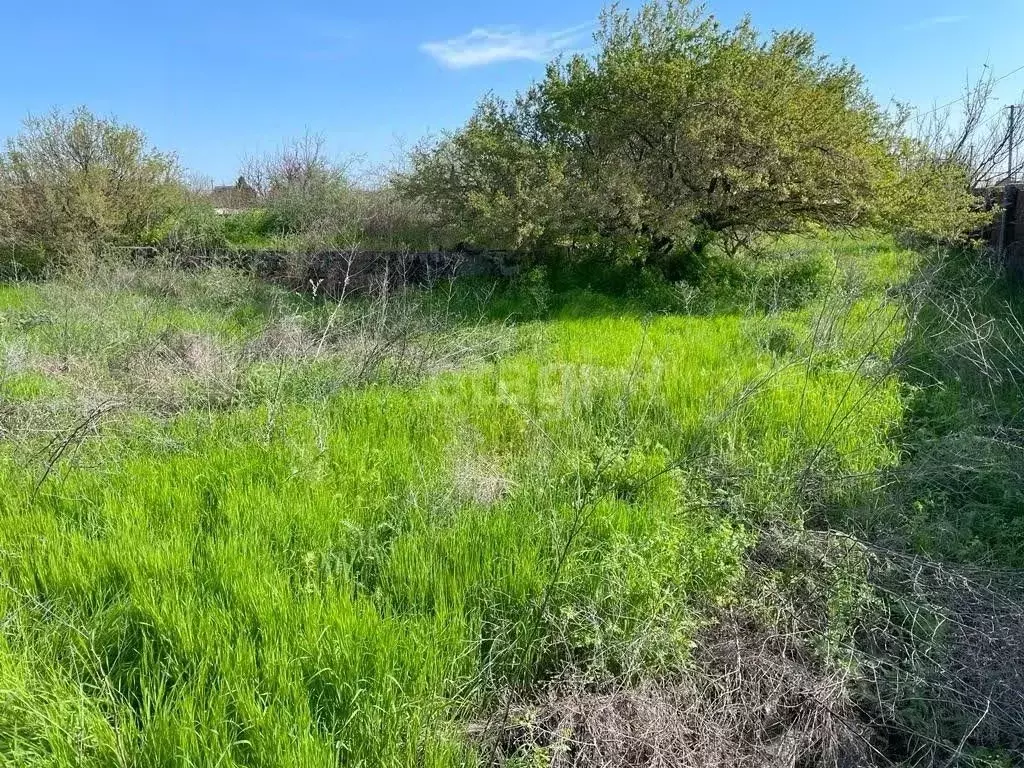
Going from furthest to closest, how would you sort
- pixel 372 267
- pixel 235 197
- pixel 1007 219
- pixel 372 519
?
pixel 235 197
pixel 372 267
pixel 1007 219
pixel 372 519

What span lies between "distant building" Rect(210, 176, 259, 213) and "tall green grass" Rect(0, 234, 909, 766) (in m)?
12.6

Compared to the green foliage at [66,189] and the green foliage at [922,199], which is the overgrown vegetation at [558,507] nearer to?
the green foliage at [922,199]

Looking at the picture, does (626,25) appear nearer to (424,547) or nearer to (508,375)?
(508,375)

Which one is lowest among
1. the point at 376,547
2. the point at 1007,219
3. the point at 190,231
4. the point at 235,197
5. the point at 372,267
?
the point at 376,547

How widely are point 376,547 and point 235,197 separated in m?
18.0

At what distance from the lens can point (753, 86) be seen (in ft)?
27.5

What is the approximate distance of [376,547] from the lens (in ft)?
9.92

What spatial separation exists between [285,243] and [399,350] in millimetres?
7529

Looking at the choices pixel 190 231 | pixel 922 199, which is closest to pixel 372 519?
pixel 922 199

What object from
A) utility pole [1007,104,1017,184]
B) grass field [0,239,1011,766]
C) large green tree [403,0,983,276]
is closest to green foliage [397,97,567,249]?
large green tree [403,0,983,276]

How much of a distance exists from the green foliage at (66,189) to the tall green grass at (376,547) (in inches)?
311

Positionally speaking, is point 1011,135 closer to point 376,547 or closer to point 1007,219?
point 1007,219

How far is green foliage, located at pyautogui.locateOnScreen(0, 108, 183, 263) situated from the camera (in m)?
11.7

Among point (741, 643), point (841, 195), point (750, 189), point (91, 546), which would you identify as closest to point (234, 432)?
point (91, 546)
